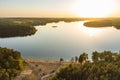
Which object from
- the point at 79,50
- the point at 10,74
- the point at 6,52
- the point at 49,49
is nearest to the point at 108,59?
the point at 10,74

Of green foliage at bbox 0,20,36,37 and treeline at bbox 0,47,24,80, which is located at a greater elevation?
treeline at bbox 0,47,24,80

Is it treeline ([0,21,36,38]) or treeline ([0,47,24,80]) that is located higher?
treeline ([0,47,24,80])

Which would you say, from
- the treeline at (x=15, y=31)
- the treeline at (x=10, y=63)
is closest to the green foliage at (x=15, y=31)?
the treeline at (x=15, y=31)

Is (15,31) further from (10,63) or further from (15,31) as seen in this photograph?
(10,63)

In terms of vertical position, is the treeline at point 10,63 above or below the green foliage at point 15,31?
above

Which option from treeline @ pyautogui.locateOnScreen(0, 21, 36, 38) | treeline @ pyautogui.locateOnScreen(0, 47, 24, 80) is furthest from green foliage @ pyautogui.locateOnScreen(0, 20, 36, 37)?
treeline @ pyautogui.locateOnScreen(0, 47, 24, 80)

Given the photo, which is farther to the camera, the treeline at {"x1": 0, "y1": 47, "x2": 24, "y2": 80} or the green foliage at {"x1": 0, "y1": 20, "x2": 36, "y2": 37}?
the green foliage at {"x1": 0, "y1": 20, "x2": 36, "y2": 37}

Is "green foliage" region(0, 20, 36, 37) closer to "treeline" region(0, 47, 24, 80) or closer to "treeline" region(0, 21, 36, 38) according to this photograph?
"treeline" region(0, 21, 36, 38)

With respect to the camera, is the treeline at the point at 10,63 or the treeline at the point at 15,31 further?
the treeline at the point at 15,31

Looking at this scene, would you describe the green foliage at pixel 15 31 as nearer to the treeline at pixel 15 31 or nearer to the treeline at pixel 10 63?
the treeline at pixel 15 31

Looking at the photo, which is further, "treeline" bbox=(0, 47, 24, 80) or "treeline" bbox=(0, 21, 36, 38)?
"treeline" bbox=(0, 21, 36, 38)

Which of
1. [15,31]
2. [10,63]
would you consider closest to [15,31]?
[15,31]

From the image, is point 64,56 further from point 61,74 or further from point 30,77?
point 61,74
